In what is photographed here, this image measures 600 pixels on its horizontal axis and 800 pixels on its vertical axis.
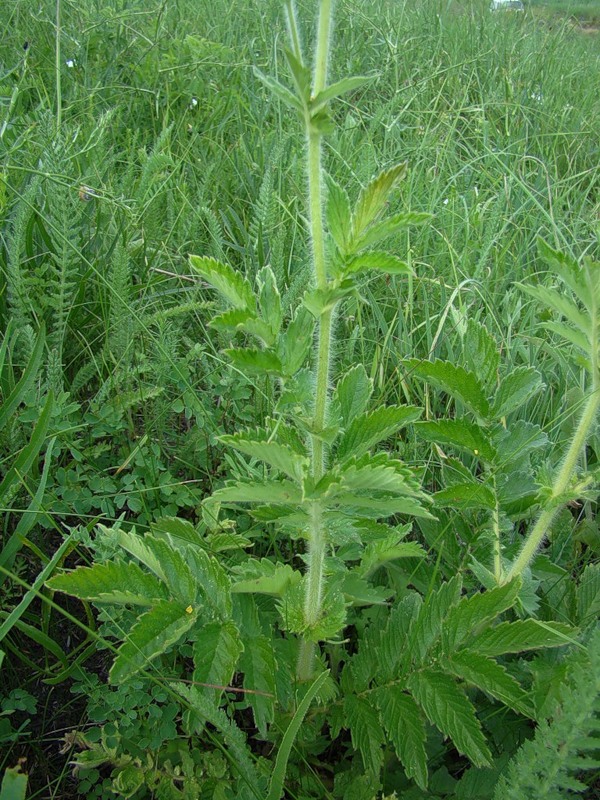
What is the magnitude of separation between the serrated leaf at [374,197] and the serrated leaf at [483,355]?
1.50ft

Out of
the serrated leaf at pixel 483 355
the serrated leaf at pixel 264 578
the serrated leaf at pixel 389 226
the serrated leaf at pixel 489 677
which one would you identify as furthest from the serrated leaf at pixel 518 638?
the serrated leaf at pixel 389 226

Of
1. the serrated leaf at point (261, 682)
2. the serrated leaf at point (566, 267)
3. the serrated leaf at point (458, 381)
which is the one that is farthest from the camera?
the serrated leaf at point (458, 381)

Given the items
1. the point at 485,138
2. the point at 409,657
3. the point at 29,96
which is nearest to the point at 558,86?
the point at 485,138

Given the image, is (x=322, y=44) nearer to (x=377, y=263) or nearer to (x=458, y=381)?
(x=377, y=263)

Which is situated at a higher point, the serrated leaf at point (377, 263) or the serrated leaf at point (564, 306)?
the serrated leaf at point (377, 263)

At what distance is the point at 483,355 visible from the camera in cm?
131

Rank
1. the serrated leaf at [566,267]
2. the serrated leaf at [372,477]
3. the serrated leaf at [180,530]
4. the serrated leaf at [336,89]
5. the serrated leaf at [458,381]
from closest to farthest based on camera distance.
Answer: the serrated leaf at [336,89]
the serrated leaf at [372,477]
the serrated leaf at [566,267]
the serrated leaf at [458,381]
the serrated leaf at [180,530]

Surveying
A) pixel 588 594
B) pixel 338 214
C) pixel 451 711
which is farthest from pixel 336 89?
pixel 588 594

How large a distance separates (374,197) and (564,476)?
1.98 ft

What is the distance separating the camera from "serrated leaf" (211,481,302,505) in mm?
982

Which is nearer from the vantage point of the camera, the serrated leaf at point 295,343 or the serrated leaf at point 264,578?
the serrated leaf at point 295,343

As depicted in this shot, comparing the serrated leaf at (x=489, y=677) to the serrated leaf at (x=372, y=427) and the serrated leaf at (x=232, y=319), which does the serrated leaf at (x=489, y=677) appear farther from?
the serrated leaf at (x=232, y=319)

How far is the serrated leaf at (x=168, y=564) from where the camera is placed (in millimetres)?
1128

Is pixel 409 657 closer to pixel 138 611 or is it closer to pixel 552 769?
pixel 552 769
